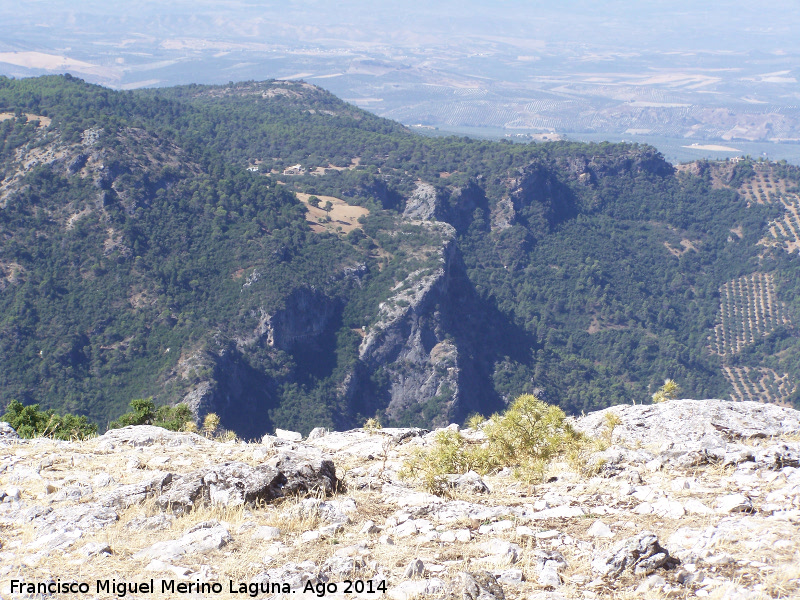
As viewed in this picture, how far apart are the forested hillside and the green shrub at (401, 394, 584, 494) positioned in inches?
2091

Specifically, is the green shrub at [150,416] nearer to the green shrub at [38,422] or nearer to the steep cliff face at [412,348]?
the green shrub at [38,422]

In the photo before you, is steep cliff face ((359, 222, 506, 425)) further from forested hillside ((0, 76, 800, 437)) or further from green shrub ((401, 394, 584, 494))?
green shrub ((401, 394, 584, 494))

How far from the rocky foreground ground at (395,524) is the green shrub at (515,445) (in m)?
0.44

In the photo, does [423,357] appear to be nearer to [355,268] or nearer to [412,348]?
[412,348]

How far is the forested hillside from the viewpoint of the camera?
71.1m

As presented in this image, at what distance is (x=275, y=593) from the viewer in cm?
878

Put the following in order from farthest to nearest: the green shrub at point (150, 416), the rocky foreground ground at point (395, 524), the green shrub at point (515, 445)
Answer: the green shrub at point (150, 416) → the green shrub at point (515, 445) → the rocky foreground ground at point (395, 524)

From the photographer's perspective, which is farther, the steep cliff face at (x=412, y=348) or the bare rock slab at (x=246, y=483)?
the steep cliff face at (x=412, y=348)

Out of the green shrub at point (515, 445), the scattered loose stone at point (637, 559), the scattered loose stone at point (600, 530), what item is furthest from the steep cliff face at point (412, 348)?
the scattered loose stone at point (637, 559)

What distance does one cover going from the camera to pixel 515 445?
51.3 feet

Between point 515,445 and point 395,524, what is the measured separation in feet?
17.9

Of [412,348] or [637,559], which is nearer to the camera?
[637,559]

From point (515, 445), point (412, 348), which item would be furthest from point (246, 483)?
point (412, 348)

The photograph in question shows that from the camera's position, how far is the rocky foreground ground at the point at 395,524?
884 centimetres
